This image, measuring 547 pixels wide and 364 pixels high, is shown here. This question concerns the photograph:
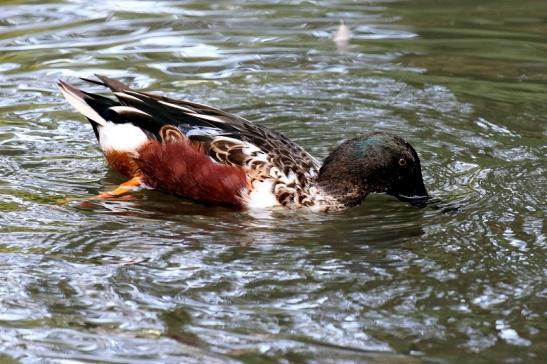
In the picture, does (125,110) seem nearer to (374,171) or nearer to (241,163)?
(241,163)

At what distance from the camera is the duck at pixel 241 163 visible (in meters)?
7.88

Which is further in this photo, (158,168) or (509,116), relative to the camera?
(509,116)

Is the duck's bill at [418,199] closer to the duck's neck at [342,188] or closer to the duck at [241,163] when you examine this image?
the duck at [241,163]

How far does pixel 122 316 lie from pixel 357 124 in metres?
4.19

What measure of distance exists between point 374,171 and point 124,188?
6.29ft

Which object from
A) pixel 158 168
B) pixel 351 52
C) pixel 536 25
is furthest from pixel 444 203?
pixel 536 25

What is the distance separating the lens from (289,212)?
7.87m

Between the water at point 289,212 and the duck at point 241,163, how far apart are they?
15 cm

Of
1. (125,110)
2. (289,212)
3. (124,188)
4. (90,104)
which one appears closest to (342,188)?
(289,212)

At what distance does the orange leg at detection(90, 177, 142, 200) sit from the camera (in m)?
8.11

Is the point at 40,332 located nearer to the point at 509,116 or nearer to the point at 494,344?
the point at 494,344

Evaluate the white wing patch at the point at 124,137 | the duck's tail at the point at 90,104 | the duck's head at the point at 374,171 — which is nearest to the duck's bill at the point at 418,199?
the duck's head at the point at 374,171

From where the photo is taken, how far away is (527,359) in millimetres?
5449

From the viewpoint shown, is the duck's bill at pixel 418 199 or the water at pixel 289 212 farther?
the duck's bill at pixel 418 199
